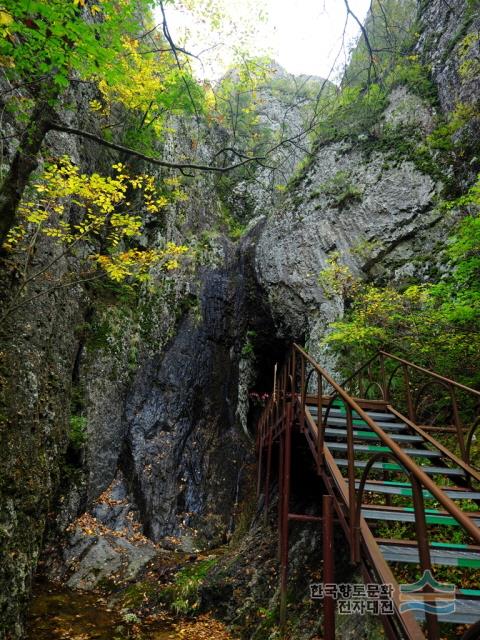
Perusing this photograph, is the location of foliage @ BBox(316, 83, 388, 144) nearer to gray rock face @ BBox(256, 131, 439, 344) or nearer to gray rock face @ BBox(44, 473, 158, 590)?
gray rock face @ BBox(256, 131, 439, 344)

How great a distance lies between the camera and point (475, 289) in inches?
237

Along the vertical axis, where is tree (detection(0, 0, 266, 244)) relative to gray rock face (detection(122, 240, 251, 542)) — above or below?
above

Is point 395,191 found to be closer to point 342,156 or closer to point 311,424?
point 342,156

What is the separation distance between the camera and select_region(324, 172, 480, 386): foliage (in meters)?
5.54

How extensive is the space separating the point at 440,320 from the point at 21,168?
661cm

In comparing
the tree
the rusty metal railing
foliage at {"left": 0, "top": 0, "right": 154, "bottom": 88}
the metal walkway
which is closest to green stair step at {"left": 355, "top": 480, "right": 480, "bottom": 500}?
the metal walkway

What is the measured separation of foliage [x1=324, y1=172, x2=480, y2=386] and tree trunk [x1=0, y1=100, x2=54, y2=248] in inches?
231

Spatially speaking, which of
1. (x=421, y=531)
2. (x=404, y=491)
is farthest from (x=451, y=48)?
(x=421, y=531)

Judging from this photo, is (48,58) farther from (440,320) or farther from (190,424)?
(190,424)

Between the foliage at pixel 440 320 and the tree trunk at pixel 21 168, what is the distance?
587cm

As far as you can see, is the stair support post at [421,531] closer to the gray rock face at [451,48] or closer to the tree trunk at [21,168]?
the tree trunk at [21,168]

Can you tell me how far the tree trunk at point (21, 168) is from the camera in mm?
4555

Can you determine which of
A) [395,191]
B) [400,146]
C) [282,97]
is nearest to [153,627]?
[395,191]

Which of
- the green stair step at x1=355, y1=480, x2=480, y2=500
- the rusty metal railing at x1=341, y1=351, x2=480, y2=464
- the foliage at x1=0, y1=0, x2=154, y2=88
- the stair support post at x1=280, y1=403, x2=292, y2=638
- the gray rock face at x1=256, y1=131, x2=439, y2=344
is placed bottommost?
the stair support post at x1=280, y1=403, x2=292, y2=638
